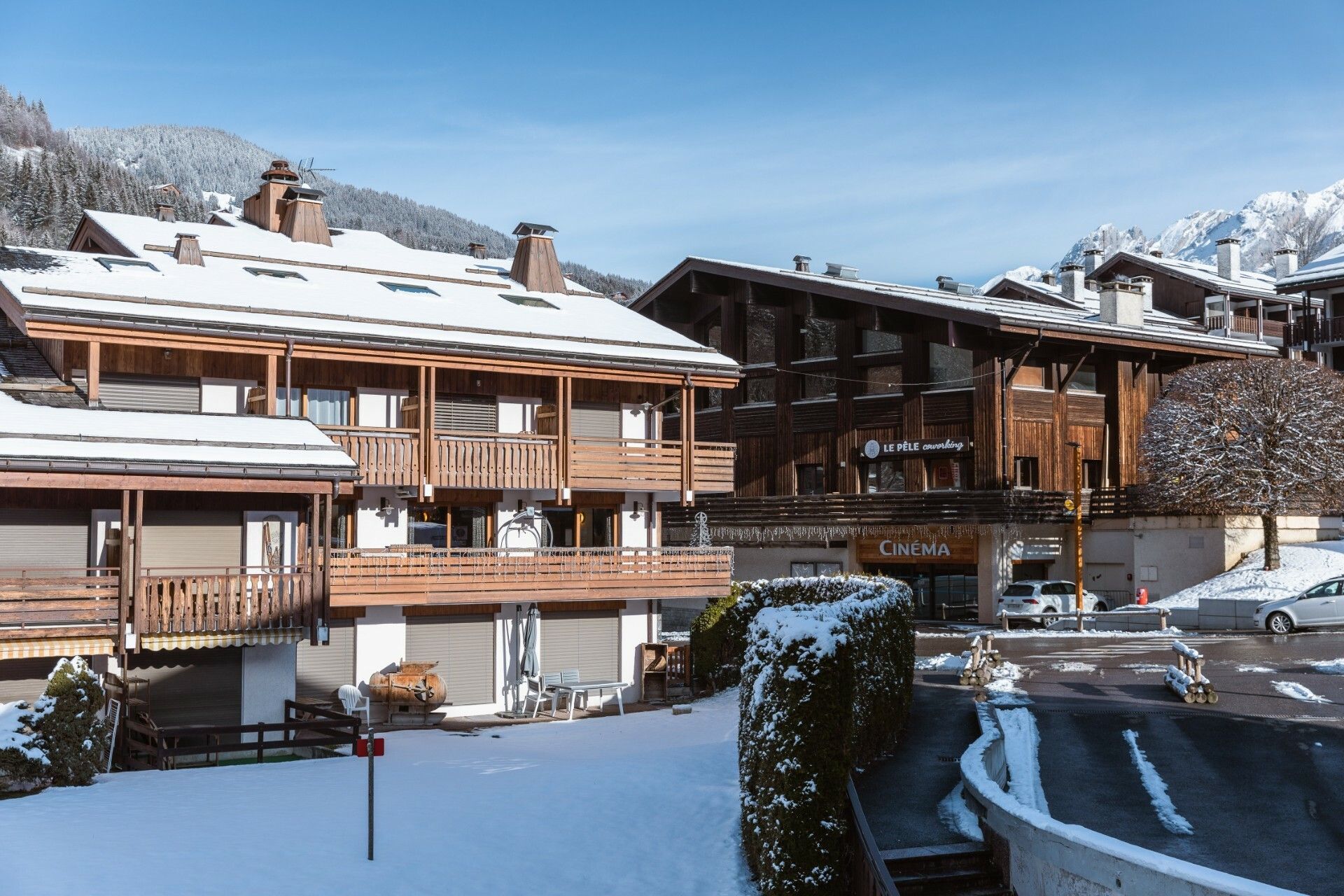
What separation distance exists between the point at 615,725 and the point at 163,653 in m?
7.96

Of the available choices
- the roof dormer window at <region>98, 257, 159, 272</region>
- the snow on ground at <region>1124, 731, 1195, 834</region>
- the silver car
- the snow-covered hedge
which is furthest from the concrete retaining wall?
the silver car

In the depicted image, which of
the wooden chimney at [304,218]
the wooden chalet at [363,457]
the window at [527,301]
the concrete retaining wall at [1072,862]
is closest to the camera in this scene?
the concrete retaining wall at [1072,862]

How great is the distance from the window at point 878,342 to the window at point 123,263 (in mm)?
25799

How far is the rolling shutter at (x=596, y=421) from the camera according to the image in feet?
104

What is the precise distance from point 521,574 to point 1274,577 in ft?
76.2

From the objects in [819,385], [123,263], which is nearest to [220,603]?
[123,263]

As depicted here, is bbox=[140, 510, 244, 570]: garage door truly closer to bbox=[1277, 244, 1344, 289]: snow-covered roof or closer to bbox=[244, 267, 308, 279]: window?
bbox=[244, 267, 308, 279]: window

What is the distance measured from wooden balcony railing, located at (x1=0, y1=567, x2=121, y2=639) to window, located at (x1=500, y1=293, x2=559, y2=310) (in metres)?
13.5

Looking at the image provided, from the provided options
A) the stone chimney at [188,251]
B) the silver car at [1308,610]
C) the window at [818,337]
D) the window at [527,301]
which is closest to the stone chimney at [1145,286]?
the window at [818,337]

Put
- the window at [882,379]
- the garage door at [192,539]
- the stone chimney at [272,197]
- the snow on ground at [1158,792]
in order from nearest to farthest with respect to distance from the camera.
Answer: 1. the snow on ground at [1158,792]
2. the garage door at [192,539]
3. the stone chimney at [272,197]
4. the window at [882,379]

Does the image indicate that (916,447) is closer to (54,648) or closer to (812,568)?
(812,568)

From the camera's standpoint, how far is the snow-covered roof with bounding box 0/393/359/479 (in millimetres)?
21469

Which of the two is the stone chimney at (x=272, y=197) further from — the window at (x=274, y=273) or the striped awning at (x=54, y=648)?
the striped awning at (x=54, y=648)

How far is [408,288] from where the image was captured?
1272 inches
